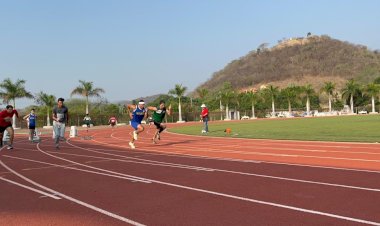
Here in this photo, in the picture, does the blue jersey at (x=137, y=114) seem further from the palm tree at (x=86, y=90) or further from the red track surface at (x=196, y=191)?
the palm tree at (x=86, y=90)

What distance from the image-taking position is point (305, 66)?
164 m

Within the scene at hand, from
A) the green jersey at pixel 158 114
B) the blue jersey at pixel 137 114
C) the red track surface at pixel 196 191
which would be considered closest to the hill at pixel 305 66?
the green jersey at pixel 158 114

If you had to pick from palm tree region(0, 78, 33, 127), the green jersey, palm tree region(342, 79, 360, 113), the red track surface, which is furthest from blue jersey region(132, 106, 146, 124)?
palm tree region(342, 79, 360, 113)

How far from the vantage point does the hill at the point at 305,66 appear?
486 feet

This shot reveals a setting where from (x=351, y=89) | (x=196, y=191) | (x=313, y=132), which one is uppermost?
(x=351, y=89)

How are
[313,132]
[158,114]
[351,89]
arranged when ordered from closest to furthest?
1. [158,114]
2. [313,132]
3. [351,89]

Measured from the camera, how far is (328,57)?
171500mm

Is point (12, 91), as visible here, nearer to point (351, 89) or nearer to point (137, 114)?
point (137, 114)

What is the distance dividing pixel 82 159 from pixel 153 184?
16.6 feet

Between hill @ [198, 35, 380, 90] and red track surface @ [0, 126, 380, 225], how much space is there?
131 m

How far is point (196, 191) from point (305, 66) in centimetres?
16433

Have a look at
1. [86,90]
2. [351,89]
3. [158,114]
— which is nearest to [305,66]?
[351,89]

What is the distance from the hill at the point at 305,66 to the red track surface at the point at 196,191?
131 meters

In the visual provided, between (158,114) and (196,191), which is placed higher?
(158,114)
